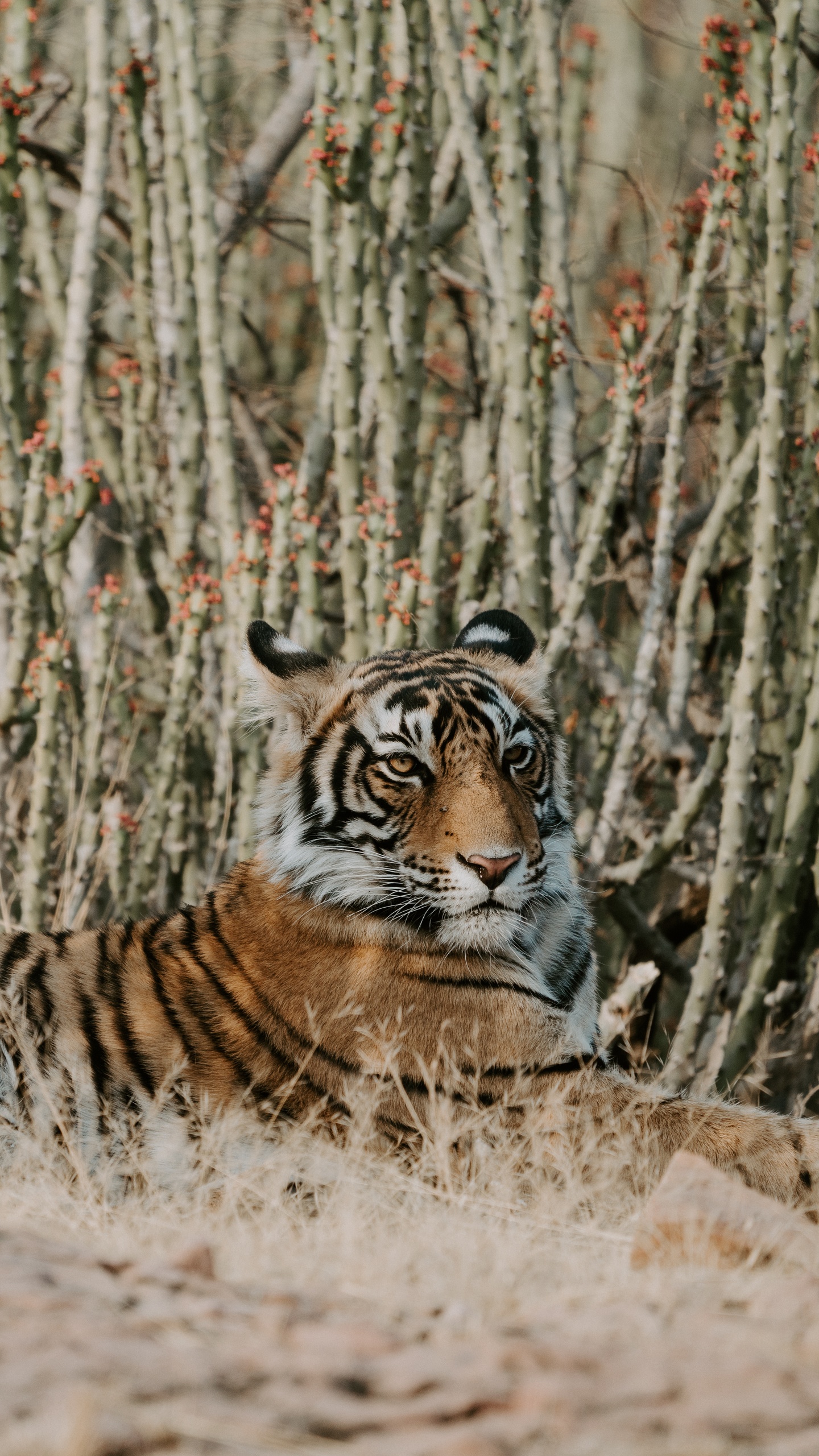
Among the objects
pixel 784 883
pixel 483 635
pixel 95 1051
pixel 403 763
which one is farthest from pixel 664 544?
pixel 95 1051

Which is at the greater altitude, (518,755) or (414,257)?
(414,257)

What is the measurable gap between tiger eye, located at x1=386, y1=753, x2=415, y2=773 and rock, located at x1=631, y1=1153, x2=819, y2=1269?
1.34m

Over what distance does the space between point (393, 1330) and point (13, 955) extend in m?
2.01

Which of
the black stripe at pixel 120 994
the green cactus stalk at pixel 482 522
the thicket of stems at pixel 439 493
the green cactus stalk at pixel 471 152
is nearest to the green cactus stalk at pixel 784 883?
the thicket of stems at pixel 439 493

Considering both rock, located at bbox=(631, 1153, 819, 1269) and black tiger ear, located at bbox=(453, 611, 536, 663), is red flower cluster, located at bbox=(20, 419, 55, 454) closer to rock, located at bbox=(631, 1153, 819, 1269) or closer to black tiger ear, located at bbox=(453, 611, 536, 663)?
black tiger ear, located at bbox=(453, 611, 536, 663)

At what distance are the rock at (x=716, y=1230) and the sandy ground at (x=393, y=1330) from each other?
57mm

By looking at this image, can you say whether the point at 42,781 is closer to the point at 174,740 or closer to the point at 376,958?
the point at 174,740

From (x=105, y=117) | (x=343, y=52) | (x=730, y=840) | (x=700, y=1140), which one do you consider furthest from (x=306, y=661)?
(x=105, y=117)

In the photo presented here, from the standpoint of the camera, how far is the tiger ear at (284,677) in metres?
3.61

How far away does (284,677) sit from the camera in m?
3.62

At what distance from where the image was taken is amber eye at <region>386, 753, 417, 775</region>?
338 cm

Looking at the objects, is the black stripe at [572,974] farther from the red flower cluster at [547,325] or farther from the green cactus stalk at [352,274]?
the red flower cluster at [547,325]

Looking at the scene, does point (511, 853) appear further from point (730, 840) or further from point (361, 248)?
point (361, 248)

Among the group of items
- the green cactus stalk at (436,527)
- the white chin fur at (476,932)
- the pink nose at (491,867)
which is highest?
the green cactus stalk at (436,527)
